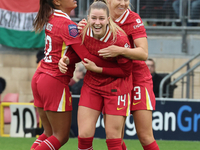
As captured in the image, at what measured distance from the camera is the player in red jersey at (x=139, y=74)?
397cm

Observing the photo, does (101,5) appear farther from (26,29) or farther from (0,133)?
(26,29)

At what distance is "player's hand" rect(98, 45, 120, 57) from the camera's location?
12.3 feet

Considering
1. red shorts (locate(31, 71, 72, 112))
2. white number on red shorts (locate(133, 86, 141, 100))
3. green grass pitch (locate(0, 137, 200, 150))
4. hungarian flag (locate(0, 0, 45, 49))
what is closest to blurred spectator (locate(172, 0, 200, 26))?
hungarian flag (locate(0, 0, 45, 49))

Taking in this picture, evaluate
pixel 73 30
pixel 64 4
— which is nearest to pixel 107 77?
pixel 73 30

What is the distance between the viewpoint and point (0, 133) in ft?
28.5

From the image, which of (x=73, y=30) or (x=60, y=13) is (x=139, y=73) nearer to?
(x=73, y=30)

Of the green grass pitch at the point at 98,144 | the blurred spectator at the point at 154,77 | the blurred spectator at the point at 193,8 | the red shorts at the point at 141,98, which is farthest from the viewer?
the blurred spectator at the point at 193,8

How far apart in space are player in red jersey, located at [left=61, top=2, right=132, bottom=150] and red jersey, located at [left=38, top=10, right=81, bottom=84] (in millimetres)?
153

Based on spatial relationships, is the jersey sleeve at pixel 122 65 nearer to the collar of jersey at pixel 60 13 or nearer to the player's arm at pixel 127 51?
the player's arm at pixel 127 51

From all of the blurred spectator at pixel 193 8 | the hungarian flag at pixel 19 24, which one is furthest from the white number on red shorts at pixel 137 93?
the hungarian flag at pixel 19 24

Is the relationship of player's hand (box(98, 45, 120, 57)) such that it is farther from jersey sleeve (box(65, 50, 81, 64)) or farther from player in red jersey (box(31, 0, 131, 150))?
jersey sleeve (box(65, 50, 81, 64))

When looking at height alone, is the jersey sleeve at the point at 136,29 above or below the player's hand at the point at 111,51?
above

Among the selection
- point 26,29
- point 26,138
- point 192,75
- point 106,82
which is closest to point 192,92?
point 192,75

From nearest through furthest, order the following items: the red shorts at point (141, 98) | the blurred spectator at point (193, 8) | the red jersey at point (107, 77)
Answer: the red jersey at point (107, 77), the red shorts at point (141, 98), the blurred spectator at point (193, 8)
